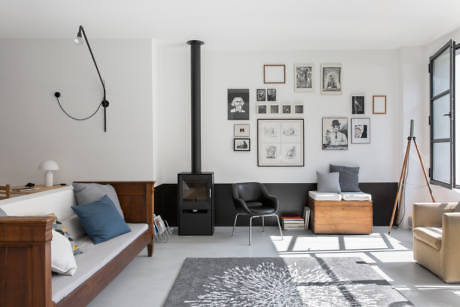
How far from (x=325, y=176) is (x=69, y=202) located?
12.0 ft

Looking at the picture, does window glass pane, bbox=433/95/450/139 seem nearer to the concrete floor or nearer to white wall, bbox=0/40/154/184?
the concrete floor

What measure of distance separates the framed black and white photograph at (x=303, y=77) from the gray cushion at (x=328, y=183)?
1.46 metres

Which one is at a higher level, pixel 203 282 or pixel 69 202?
pixel 69 202

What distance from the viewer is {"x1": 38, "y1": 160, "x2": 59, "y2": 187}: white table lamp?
188 inches

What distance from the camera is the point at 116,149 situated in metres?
5.18

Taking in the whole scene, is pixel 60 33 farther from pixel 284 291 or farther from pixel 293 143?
pixel 284 291

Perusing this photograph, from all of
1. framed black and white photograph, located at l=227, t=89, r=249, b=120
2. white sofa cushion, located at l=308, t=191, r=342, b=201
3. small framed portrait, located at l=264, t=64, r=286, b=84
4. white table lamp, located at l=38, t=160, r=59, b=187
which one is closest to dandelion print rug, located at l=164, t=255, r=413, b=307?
white sofa cushion, located at l=308, t=191, r=342, b=201

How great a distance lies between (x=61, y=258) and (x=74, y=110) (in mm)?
3449

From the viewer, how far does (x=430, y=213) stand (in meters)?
3.81

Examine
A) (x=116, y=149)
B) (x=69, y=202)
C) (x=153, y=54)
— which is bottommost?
(x=69, y=202)

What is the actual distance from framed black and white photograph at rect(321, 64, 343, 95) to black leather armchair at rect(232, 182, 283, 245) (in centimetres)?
198

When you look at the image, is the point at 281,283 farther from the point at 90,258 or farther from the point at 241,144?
the point at 241,144

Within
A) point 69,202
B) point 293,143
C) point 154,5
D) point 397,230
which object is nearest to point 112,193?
point 69,202

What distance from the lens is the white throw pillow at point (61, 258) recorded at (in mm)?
2227
